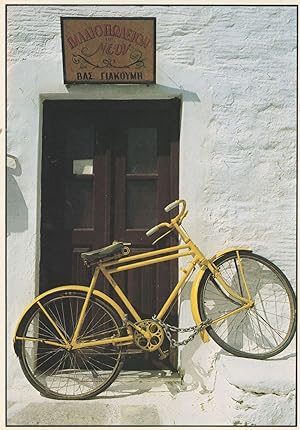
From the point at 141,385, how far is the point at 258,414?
0.99m

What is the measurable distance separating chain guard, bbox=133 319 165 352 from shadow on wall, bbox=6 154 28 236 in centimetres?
115

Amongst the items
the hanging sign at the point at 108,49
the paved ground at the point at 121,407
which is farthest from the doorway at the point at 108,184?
the paved ground at the point at 121,407

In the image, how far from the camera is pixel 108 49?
433cm

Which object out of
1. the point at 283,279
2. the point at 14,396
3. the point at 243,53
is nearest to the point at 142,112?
the point at 243,53

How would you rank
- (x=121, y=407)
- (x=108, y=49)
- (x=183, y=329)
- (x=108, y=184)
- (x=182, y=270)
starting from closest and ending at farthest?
(x=121, y=407)
(x=183, y=329)
(x=182, y=270)
(x=108, y=49)
(x=108, y=184)

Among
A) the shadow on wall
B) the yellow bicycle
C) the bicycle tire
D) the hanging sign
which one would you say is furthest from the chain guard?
the hanging sign

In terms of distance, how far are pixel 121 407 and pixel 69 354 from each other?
53 centimetres

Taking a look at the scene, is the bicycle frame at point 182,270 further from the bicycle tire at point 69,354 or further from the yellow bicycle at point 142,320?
the bicycle tire at point 69,354

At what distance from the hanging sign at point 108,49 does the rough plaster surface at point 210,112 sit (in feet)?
0.36

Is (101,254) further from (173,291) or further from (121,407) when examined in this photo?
(121,407)

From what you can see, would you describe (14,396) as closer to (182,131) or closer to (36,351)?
(36,351)

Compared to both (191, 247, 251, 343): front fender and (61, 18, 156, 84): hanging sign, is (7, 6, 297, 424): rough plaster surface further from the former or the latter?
(191, 247, 251, 343): front fender

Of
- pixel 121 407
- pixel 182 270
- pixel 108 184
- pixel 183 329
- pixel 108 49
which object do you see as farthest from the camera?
pixel 108 184

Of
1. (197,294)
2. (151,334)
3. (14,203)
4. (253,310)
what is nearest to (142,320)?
(151,334)
